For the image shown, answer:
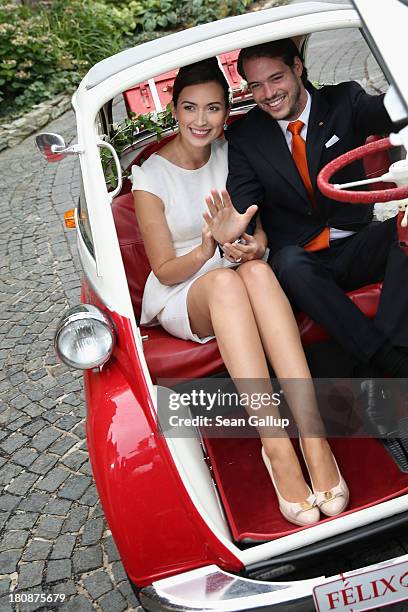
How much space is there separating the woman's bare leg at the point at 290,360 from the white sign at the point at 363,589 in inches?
14.4

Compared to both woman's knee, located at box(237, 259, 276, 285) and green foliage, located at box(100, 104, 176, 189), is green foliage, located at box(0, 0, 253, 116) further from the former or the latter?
woman's knee, located at box(237, 259, 276, 285)

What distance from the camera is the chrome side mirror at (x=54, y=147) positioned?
236cm

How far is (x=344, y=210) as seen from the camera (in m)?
2.80

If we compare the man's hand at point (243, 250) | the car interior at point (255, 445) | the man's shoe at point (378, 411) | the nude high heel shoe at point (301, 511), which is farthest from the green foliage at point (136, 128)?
the nude high heel shoe at point (301, 511)

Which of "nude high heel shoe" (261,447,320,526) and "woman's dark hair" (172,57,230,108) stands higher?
"woman's dark hair" (172,57,230,108)

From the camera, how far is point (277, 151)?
273cm

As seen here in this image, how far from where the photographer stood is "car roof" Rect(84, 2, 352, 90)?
2291 millimetres

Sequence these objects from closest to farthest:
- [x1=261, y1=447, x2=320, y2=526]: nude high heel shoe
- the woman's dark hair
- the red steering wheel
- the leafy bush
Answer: the red steering wheel → [x1=261, y1=447, x2=320, y2=526]: nude high heel shoe → the woman's dark hair → the leafy bush

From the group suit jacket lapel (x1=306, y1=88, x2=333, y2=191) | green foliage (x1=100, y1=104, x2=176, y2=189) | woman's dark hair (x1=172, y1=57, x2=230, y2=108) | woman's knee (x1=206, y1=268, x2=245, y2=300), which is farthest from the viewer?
green foliage (x1=100, y1=104, x2=176, y2=189)

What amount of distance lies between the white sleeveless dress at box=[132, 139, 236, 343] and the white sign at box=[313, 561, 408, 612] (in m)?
1.12

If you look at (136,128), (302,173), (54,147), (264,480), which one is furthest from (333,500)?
(136,128)

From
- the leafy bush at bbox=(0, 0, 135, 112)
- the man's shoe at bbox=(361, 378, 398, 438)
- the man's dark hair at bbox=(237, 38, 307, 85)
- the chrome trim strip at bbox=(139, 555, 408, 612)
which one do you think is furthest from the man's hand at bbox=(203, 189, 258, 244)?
the leafy bush at bbox=(0, 0, 135, 112)

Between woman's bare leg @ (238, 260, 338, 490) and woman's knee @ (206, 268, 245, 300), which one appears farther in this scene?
woman's knee @ (206, 268, 245, 300)

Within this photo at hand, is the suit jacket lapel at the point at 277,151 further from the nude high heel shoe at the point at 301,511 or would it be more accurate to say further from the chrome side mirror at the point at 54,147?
the nude high heel shoe at the point at 301,511
